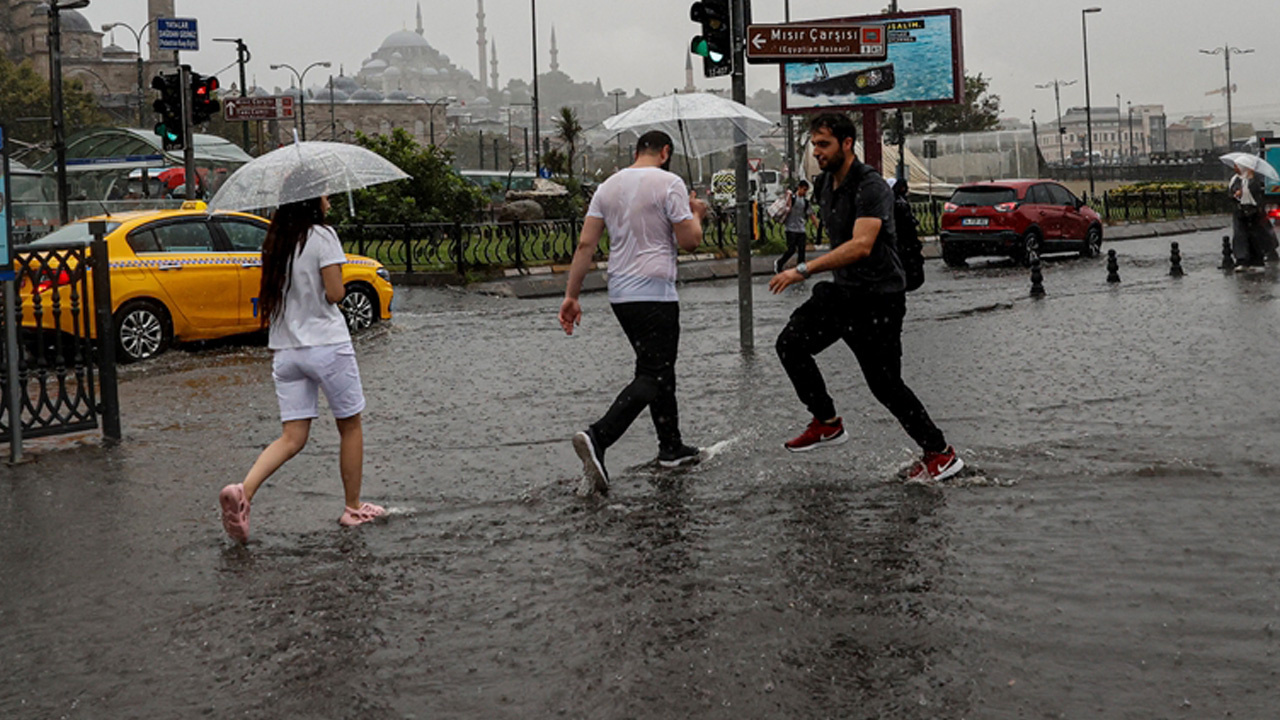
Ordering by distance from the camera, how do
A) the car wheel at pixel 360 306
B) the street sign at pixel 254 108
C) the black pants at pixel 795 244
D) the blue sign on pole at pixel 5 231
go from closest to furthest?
the blue sign on pole at pixel 5 231 → the car wheel at pixel 360 306 → the black pants at pixel 795 244 → the street sign at pixel 254 108

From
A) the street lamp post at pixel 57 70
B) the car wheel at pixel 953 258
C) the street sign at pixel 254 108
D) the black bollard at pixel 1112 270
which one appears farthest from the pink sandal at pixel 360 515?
the street lamp post at pixel 57 70

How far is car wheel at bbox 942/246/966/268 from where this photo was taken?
27750 millimetres

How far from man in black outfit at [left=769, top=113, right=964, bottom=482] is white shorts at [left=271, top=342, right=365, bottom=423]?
2006 mm

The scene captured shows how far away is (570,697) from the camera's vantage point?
4.41m

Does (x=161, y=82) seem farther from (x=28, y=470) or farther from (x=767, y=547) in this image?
(x=767, y=547)

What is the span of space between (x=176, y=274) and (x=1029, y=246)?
54.9 ft

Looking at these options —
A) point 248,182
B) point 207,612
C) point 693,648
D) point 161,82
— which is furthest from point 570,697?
point 161,82

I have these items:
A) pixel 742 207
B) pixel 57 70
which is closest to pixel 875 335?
pixel 742 207

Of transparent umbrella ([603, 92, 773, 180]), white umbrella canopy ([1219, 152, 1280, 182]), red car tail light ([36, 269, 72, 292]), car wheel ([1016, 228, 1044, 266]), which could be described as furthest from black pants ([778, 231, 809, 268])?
red car tail light ([36, 269, 72, 292])

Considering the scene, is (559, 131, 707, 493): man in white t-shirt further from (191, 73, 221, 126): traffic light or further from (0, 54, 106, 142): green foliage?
(0, 54, 106, 142): green foliage

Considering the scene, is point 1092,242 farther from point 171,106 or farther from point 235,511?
point 235,511

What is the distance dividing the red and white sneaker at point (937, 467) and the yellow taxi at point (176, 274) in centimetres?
868

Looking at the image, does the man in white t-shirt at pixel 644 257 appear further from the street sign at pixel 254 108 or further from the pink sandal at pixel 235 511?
the street sign at pixel 254 108

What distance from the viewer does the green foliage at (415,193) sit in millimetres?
30188
